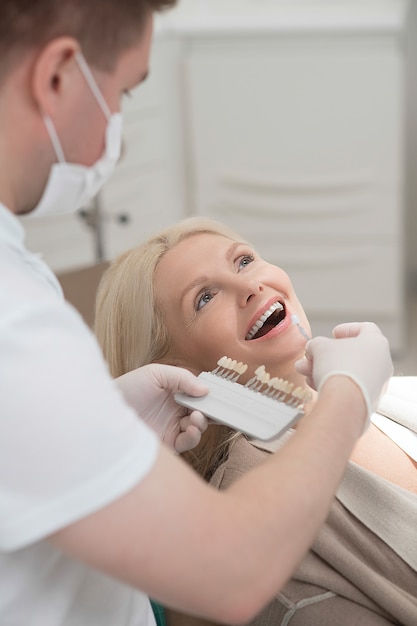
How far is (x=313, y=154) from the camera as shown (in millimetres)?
3201

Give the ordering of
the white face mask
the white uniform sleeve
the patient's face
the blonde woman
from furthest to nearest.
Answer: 1. the patient's face
2. the blonde woman
3. the white face mask
4. the white uniform sleeve

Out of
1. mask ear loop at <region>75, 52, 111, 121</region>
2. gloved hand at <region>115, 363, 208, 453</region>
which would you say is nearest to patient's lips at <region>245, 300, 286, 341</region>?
gloved hand at <region>115, 363, 208, 453</region>

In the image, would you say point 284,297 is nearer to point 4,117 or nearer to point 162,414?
point 162,414

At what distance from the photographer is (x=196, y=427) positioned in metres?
1.25

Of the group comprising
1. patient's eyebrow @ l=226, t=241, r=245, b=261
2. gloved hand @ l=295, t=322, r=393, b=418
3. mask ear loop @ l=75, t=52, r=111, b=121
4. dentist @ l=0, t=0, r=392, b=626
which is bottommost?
patient's eyebrow @ l=226, t=241, r=245, b=261

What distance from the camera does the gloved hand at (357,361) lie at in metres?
0.97

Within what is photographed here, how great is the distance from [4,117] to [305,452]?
44cm

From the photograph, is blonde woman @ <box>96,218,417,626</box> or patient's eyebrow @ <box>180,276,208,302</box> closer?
blonde woman @ <box>96,218,417,626</box>

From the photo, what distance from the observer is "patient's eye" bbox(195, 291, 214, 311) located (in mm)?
1524

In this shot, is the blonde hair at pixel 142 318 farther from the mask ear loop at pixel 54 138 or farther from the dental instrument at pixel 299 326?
the mask ear loop at pixel 54 138

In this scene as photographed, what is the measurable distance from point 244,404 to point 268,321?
1.47 feet

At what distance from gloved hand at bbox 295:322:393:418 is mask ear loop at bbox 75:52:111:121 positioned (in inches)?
15.6

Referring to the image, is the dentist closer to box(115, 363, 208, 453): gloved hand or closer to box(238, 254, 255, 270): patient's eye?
box(115, 363, 208, 453): gloved hand

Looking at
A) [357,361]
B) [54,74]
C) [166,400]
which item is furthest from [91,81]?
[166,400]
